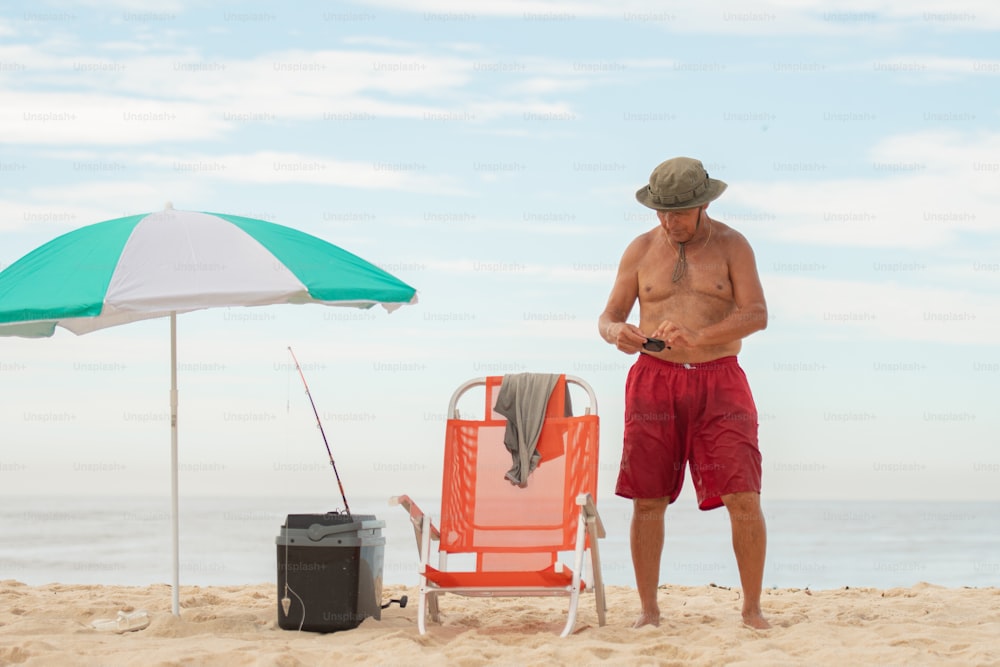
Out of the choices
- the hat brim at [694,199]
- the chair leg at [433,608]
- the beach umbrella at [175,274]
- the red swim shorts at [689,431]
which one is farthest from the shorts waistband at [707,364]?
the chair leg at [433,608]

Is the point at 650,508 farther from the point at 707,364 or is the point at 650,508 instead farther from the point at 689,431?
the point at 707,364

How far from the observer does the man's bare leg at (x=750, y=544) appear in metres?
4.83

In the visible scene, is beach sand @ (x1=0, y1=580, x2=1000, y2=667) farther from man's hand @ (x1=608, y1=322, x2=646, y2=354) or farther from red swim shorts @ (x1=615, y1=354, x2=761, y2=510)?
man's hand @ (x1=608, y1=322, x2=646, y2=354)

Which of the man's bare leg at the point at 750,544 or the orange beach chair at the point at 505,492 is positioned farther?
the orange beach chair at the point at 505,492

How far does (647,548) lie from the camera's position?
5.06 meters

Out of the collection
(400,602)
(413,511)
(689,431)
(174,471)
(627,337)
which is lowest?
(400,602)

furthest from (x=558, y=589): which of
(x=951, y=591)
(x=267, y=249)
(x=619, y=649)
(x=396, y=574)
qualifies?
(x=396, y=574)

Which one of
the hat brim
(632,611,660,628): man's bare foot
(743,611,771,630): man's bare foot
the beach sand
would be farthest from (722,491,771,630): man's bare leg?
the hat brim

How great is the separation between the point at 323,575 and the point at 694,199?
2369 mm

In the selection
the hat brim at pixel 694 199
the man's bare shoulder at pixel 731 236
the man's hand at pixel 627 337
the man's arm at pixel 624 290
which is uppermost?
the hat brim at pixel 694 199

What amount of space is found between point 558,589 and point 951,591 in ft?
9.99

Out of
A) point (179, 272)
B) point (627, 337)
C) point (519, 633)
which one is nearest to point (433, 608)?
point (519, 633)

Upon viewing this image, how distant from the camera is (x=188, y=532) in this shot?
14141 millimetres

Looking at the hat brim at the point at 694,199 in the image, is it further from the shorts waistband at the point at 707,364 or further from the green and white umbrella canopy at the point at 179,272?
the green and white umbrella canopy at the point at 179,272
